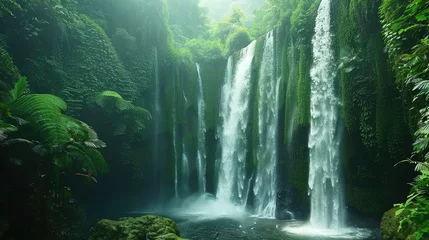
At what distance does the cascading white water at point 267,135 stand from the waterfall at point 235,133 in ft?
3.05

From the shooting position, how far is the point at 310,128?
10.4 metres

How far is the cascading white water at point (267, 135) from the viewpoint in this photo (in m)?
11.9

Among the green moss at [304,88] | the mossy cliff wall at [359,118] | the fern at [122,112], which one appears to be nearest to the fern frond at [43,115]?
the fern at [122,112]

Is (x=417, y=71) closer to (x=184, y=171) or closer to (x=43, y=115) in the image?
(x=43, y=115)

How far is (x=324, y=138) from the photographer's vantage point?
9914 mm

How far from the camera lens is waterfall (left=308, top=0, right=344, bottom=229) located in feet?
31.2

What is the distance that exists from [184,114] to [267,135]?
4731mm

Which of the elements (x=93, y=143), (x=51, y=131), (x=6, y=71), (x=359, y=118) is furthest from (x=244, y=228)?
(x=6, y=71)

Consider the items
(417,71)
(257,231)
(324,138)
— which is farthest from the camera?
(324,138)

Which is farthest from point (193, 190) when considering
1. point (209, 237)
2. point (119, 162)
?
point (209, 237)

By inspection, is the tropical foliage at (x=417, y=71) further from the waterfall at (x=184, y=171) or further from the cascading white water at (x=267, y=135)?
the waterfall at (x=184, y=171)

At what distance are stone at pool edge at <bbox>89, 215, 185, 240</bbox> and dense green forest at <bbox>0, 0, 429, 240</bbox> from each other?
27 millimetres

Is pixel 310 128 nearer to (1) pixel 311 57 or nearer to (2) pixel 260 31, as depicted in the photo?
(1) pixel 311 57

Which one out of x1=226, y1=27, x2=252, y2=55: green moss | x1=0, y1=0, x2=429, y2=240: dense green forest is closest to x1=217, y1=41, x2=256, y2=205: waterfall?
x1=0, y1=0, x2=429, y2=240: dense green forest
